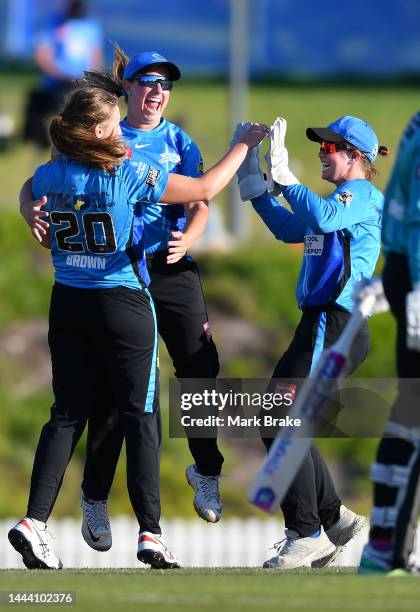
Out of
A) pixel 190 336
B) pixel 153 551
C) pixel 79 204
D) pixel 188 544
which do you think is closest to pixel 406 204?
pixel 79 204

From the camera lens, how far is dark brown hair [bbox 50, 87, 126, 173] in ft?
21.8

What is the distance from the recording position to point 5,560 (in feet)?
44.6

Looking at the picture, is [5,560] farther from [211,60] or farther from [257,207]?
[211,60]

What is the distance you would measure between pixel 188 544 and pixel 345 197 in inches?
291

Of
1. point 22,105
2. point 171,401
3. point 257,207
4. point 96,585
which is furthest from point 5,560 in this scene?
point 22,105

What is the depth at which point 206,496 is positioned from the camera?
24.6 feet

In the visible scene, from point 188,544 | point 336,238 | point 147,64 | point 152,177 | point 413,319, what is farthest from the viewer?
point 188,544

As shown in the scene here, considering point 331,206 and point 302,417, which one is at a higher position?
point 331,206

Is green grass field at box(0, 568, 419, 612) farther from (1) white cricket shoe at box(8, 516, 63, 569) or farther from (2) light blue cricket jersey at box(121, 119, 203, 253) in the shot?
(2) light blue cricket jersey at box(121, 119, 203, 253)

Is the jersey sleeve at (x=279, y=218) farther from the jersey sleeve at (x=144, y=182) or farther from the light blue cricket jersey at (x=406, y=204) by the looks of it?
the light blue cricket jersey at (x=406, y=204)

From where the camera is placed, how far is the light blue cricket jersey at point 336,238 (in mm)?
6922

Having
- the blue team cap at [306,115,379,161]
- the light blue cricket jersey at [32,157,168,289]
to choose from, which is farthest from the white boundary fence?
the blue team cap at [306,115,379,161]

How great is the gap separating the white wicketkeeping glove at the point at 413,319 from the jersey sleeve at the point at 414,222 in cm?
8

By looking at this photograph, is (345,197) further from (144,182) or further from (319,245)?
(144,182)
